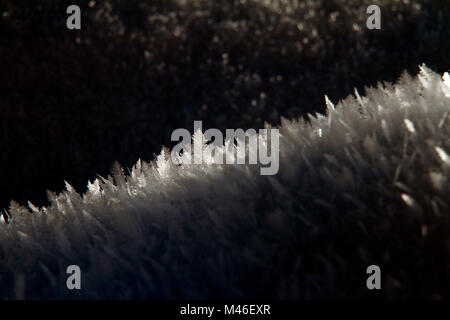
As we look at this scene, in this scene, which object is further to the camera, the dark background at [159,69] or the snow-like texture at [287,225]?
the dark background at [159,69]

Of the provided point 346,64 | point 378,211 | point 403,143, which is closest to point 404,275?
point 378,211

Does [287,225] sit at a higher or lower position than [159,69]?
lower

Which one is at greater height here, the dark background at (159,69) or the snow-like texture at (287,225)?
the dark background at (159,69)

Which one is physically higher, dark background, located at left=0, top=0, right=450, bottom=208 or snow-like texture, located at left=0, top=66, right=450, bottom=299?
dark background, located at left=0, top=0, right=450, bottom=208

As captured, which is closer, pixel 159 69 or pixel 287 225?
pixel 287 225
